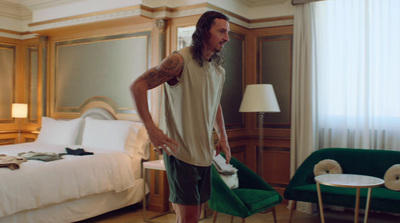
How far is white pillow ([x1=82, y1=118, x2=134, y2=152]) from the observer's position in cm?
448

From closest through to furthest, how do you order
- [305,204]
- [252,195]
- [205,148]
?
1. [205,148]
2. [252,195]
3. [305,204]

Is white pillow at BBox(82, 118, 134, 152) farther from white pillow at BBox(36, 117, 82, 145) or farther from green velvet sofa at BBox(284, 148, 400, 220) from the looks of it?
green velvet sofa at BBox(284, 148, 400, 220)

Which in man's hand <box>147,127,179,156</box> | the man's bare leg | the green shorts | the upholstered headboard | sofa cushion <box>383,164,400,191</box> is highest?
the upholstered headboard

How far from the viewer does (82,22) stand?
16.4 feet

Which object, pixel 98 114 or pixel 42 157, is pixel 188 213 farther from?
pixel 98 114

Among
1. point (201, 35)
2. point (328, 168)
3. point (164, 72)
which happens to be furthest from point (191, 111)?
point (328, 168)

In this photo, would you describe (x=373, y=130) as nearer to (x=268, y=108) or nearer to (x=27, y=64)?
(x=268, y=108)

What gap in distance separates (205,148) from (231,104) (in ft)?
9.62

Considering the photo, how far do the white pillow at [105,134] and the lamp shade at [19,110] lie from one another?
1.73 m

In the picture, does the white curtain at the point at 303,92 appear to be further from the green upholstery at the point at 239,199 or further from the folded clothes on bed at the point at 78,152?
the folded clothes on bed at the point at 78,152

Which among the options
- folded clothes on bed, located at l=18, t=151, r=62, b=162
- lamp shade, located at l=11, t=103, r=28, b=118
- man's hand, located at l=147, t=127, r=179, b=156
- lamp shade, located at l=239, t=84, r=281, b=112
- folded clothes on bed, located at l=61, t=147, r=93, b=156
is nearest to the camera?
man's hand, located at l=147, t=127, r=179, b=156

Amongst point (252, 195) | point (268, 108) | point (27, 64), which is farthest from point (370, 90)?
point (27, 64)

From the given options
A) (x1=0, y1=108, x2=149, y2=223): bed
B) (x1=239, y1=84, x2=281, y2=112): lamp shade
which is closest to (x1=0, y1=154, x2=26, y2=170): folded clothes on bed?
(x1=0, y1=108, x2=149, y2=223): bed

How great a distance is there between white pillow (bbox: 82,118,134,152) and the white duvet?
15cm
